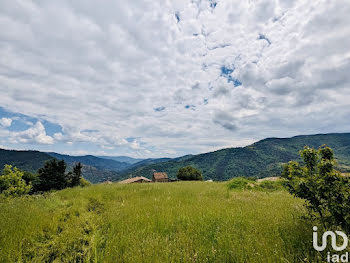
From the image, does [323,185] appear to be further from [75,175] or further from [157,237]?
[75,175]

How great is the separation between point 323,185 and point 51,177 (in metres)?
47.0

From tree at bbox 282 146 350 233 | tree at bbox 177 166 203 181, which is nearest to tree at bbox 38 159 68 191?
tree at bbox 177 166 203 181

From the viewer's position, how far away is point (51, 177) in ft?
120

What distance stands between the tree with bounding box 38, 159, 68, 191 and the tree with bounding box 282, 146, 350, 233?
44612 mm

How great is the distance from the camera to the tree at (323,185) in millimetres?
3215

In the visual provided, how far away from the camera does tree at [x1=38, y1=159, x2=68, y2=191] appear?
36219 millimetres

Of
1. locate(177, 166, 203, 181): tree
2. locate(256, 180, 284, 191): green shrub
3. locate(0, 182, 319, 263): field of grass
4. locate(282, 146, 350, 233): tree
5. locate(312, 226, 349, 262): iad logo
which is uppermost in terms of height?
locate(282, 146, 350, 233): tree

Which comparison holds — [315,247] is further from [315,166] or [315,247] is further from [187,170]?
[187,170]

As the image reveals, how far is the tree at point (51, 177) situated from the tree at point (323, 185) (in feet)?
146

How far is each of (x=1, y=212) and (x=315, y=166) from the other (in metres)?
9.98

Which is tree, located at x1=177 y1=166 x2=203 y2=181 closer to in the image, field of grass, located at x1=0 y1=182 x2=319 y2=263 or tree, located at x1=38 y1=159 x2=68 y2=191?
tree, located at x1=38 y1=159 x2=68 y2=191

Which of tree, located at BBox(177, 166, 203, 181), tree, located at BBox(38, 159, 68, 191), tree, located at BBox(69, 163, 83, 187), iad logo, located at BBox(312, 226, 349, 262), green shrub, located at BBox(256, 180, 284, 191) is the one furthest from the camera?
tree, located at BBox(177, 166, 203, 181)

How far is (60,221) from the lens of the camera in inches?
209

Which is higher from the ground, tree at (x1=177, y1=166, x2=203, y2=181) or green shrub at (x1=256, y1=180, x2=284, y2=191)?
green shrub at (x1=256, y1=180, x2=284, y2=191)
